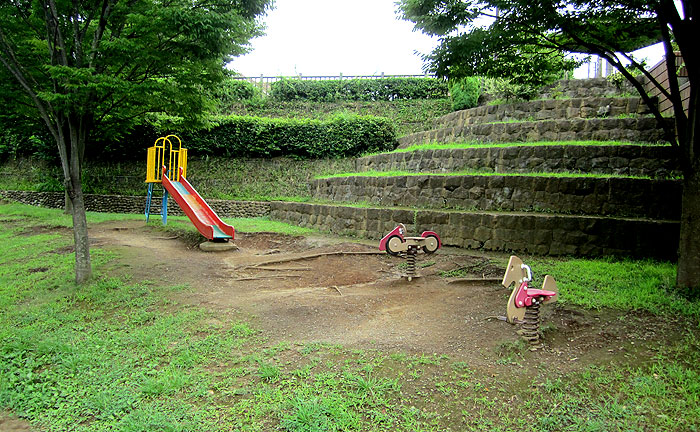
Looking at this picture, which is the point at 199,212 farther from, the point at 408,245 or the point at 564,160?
the point at 564,160

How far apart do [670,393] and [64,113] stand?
26.1ft

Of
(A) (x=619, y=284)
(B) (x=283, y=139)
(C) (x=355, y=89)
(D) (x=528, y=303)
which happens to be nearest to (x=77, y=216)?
→ (D) (x=528, y=303)

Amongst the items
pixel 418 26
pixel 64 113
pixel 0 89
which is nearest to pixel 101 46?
pixel 64 113

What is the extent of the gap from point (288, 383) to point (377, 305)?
2230 millimetres

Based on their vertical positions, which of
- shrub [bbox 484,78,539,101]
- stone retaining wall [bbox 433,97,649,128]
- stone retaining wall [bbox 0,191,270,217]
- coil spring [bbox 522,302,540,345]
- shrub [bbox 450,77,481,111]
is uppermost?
shrub [bbox 450,77,481,111]

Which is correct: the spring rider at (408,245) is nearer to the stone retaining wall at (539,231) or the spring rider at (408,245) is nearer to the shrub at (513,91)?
the stone retaining wall at (539,231)

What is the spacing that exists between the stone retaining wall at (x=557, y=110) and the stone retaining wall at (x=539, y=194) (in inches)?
148

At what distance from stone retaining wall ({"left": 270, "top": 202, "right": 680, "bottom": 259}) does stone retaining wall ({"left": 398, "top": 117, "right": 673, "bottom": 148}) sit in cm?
333

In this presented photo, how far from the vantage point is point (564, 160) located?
9.15 metres

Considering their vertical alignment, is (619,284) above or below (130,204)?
below

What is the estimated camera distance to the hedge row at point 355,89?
749 inches

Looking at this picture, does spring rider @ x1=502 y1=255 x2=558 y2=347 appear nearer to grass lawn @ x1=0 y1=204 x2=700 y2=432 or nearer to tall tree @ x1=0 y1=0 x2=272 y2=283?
grass lawn @ x1=0 y1=204 x2=700 y2=432

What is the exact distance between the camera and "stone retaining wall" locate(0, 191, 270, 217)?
14914mm

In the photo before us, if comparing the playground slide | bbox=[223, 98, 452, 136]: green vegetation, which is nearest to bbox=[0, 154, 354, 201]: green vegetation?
bbox=[223, 98, 452, 136]: green vegetation
